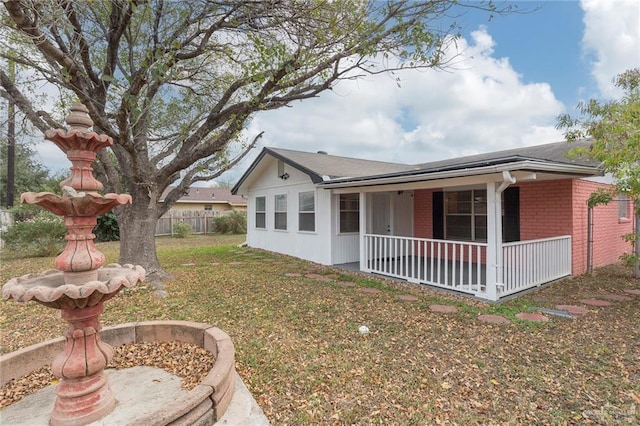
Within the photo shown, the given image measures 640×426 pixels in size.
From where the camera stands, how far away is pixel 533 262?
6.80 meters

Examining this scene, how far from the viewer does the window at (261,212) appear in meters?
13.3

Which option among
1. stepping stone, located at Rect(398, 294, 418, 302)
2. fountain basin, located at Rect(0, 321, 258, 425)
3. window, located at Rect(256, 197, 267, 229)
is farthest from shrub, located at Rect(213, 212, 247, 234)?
fountain basin, located at Rect(0, 321, 258, 425)

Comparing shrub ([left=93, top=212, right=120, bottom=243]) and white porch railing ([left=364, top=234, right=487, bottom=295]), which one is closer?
white porch railing ([left=364, top=234, right=487, bottom=295])

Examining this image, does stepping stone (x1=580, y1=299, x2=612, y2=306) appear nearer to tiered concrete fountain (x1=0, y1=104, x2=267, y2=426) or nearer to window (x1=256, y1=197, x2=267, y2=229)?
tiered concrete fountain (x1=0, y1=104, x2=267, y2=426)

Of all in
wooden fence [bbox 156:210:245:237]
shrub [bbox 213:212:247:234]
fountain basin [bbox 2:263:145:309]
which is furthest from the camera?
shrub [bbox 213:212:247:234]

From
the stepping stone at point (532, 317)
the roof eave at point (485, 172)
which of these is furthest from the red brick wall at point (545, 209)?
the stepping stone at point (532, 317)

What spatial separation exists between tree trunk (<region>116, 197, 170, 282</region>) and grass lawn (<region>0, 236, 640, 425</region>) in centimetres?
81

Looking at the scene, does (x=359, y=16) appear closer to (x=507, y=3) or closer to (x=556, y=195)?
(x=507, y=3)

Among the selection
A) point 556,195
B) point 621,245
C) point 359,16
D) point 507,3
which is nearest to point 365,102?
point 359,16

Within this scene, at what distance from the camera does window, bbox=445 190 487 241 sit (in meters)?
9.27

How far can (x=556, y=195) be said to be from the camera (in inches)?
303

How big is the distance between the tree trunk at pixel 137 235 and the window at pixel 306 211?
4.63 meters

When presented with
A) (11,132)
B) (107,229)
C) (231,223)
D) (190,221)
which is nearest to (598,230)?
(11,132)

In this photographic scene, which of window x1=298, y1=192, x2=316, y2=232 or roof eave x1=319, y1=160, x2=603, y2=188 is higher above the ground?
roof eave x1=319, y1=160, x2=603, y2=188
